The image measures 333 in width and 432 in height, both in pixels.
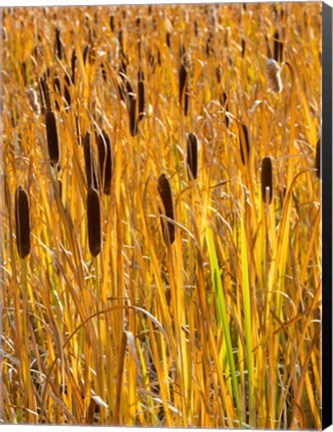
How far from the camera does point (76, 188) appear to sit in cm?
374

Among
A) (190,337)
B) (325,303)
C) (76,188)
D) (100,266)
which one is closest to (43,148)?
Answer: (76,188)

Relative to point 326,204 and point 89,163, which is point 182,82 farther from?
point 326,204

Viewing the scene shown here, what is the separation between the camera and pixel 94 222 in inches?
138

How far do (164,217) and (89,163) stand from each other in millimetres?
275

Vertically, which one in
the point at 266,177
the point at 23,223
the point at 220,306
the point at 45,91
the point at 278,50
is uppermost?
the point at 278,50

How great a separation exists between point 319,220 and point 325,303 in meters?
0.24

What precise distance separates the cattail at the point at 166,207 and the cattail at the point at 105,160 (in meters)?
0.15

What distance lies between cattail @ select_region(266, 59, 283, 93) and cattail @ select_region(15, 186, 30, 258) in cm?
79

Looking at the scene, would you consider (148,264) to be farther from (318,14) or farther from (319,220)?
(318,14)

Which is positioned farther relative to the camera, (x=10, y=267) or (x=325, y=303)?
(x=10, y=267)

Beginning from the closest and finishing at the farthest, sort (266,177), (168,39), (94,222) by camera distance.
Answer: (94,222)
(266,177)
(168,39)

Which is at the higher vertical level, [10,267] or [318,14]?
[318,14]

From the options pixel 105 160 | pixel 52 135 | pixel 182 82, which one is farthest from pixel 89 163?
pixel 182 82

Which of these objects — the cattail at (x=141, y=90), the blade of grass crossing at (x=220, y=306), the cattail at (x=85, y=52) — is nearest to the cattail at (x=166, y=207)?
the blade of grass crossing at (x=220, y=306)
